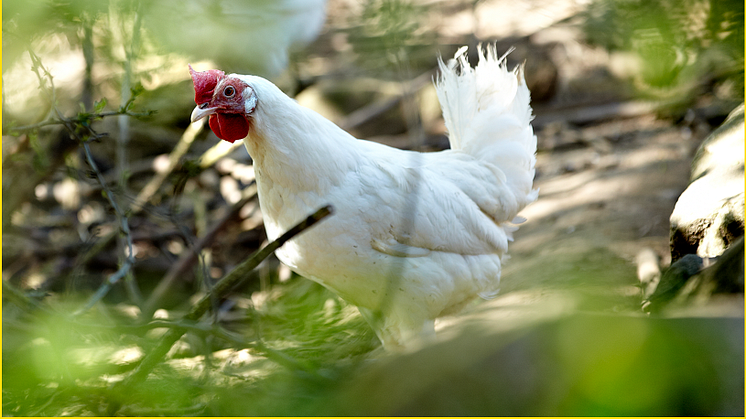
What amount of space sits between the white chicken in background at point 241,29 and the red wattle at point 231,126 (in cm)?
35

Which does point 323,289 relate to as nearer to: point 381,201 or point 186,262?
point 381,201

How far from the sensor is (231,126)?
2.53m

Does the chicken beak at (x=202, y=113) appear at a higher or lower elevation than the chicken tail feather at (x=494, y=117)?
higher

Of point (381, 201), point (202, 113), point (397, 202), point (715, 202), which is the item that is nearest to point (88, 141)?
point (202, 113)

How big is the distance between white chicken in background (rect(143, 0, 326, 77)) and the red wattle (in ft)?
1.16

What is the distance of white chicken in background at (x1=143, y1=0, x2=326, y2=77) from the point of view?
206 centimetres

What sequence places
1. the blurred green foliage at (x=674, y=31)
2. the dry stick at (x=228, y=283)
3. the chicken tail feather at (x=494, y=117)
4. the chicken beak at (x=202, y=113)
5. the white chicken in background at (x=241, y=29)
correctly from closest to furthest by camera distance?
the blurred green foliage at (x=674, y=31) < the dry stick at (x=228, y=283) < the white chicken in background at (x=241, y=29) < the chicken beak at (x=202, y=113) < the chicken tail feather at (x=494, y=117)

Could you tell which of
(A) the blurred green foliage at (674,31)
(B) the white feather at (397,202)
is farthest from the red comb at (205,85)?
(A) the blurred green foliage at (674,31)

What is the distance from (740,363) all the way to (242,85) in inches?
87.7

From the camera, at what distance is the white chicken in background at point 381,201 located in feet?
8.45

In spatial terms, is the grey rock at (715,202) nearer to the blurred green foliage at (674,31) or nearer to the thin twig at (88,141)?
the blurred green foliage at (674,31)

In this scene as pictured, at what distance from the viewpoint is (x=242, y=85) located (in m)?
2.51

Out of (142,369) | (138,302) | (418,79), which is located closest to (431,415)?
(142,369)

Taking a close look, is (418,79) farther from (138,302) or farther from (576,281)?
(576,281)
